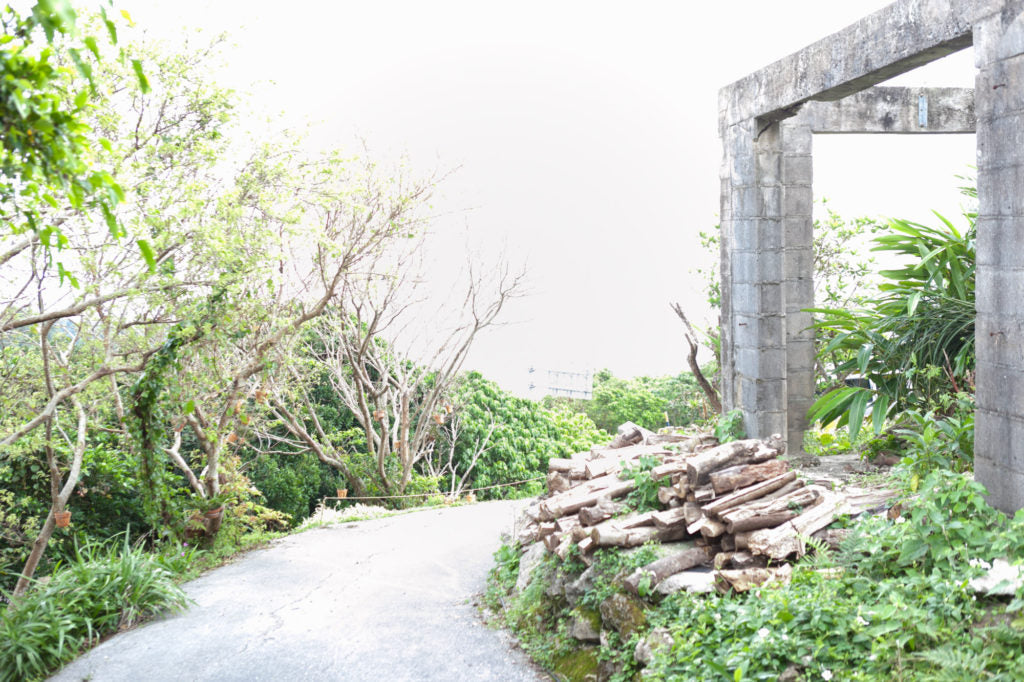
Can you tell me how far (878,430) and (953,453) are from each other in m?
1.14

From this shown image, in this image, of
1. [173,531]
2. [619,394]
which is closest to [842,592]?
[173,531]

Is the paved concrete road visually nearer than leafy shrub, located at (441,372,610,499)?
Yes

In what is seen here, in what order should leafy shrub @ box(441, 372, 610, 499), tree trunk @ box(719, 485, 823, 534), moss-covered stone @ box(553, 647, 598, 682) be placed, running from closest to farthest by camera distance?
1. moss-covered stone @ box(553, 647, 598, 682)
2. tree trunk @ box(719, 485, 823, 534)
3. leafy shrub @ box(441, 372, 610, 499)

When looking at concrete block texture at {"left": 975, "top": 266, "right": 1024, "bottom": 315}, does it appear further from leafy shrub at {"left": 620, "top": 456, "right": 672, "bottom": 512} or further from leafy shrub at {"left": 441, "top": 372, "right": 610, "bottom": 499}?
leafy shrub at {"left": 441, "top": 372, "right": 610, "bottom": 499}

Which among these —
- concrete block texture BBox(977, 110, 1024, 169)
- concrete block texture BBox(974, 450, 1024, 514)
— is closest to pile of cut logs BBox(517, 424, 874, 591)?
concrete block texture BBox(974, 450, 1024, 514)

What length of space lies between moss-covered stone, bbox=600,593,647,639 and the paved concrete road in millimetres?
512

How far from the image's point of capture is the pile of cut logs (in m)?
4.42

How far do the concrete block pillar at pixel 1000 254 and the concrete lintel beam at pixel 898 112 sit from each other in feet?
9.90

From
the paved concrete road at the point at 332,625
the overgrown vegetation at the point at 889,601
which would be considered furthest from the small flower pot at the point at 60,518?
the overgrown vegetation at the point at 889,601

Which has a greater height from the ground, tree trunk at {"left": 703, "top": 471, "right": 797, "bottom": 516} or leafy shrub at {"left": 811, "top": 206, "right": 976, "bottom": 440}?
leafy shrub at {"left": 811, "top": 206, "right": 976, "bottom": 440}

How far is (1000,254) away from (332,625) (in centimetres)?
449

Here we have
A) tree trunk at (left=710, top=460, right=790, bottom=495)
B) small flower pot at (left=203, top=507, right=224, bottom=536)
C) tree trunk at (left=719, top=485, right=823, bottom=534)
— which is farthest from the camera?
small flower pot at (left=203, top=507, right=224, bottom=536)

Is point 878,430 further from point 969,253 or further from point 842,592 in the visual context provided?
point 842,592

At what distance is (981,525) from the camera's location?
12.3 ft
